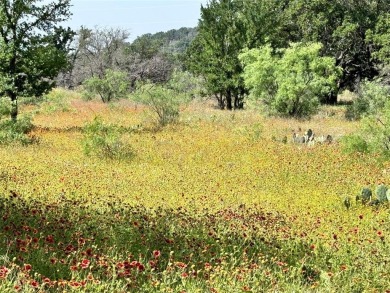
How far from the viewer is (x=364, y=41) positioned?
4003 cm

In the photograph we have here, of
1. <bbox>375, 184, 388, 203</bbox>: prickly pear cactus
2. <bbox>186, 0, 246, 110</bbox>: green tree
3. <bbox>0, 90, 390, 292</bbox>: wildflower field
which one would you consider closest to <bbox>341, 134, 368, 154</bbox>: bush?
<bbox>0, 90, 390, 292</bbox>: wildflower field

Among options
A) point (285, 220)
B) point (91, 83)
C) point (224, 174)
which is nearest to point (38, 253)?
point (285, 220)

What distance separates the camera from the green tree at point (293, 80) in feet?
79.6

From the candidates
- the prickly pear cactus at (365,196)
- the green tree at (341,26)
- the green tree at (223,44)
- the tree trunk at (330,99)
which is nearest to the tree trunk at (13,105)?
the prickly pear cactus at (365,196)

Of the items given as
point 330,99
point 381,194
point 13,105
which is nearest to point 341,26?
point 330,99

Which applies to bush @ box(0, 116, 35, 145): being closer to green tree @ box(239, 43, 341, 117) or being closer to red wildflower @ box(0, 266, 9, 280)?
red wildflower @ box(0, 266, 9, 280)

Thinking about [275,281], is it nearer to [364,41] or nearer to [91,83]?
[91,83]

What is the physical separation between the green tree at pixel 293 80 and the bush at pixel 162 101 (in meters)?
5.83

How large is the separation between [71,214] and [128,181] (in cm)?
362

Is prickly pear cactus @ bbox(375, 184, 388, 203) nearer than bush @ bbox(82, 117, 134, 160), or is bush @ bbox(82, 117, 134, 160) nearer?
prickly pear cactus @ bbox(375, 184, 388, 203)

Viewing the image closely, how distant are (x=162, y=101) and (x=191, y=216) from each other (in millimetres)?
13212

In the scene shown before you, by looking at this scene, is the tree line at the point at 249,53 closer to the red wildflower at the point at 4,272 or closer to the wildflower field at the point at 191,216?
the wildflower field at the point at 191,216

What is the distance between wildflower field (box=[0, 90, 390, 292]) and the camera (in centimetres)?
482

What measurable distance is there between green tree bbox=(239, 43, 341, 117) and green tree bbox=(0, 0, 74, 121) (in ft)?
35.0
